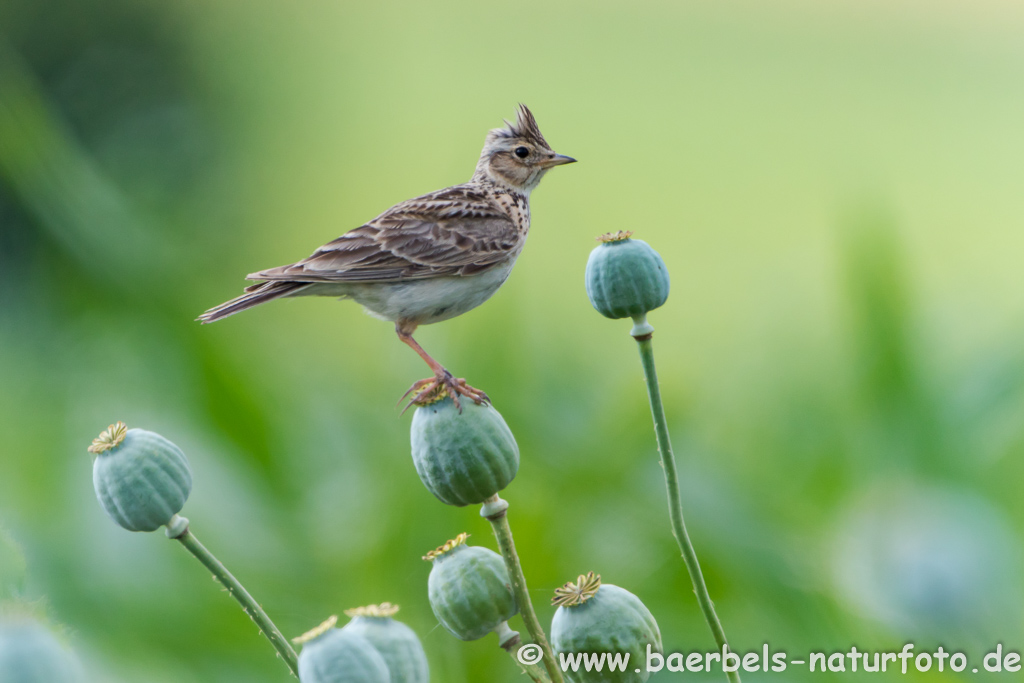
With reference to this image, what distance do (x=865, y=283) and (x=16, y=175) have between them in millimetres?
1965

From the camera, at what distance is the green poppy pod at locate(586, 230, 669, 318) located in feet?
3.27

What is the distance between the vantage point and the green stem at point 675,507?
843 millimetres

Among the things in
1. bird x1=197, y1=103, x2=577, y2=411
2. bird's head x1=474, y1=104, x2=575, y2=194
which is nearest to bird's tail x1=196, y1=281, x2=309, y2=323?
bird x1=197, y1=103, x2=577, y2=411

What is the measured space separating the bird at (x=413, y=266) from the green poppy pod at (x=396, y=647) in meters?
0.65

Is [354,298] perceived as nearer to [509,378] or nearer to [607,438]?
[509,378]

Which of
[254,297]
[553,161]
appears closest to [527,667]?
[254,297]

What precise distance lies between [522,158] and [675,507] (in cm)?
149

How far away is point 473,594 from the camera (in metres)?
0.90

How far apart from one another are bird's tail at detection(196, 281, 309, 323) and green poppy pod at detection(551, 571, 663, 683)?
679 mm

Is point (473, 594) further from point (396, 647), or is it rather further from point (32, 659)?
point (32, 659)

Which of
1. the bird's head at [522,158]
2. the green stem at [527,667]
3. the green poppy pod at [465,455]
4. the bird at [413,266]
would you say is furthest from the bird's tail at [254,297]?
the bird's head at [522,158]

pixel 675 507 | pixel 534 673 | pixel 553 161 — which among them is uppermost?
pixel 553 161

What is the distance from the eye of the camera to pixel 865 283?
72.8 inches

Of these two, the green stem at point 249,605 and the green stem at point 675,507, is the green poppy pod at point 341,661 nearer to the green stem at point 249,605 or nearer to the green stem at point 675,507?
the green stem at point 249,605
